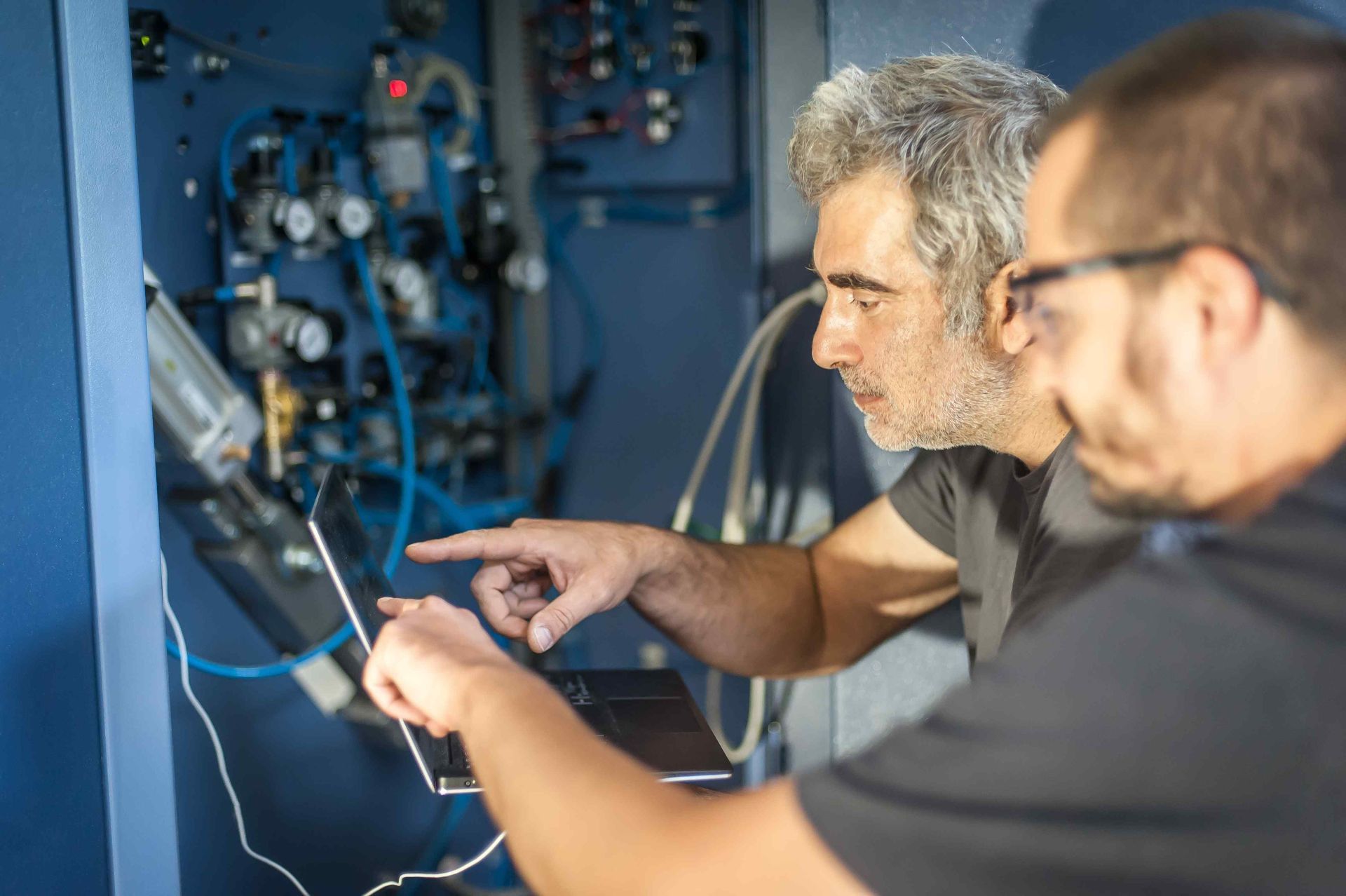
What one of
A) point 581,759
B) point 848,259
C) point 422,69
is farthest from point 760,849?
point 422,69

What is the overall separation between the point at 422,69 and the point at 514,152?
33 centimetres

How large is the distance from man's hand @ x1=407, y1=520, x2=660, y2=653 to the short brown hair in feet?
2.38

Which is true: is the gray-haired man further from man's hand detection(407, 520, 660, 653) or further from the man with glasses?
the man with glasses

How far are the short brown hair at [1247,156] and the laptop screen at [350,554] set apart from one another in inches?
25.9

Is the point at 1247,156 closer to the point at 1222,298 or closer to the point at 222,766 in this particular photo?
the point at 1222,298

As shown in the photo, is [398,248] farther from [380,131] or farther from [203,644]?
[203,644]

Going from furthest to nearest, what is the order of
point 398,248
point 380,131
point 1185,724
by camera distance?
point 398,248 < point 380,131 < point 1185,724

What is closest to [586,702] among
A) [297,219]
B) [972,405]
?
[972,405]

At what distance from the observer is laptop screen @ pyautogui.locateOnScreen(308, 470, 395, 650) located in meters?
0.99

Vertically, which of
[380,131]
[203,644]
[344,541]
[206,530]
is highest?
[380,131]

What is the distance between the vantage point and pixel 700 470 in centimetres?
183

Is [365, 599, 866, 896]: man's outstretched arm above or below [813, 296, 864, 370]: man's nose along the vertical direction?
below

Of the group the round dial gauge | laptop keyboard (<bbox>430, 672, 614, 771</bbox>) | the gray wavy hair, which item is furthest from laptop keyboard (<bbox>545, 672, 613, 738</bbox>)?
the round dial gauge

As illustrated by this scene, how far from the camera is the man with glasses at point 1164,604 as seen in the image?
576 millimetres
